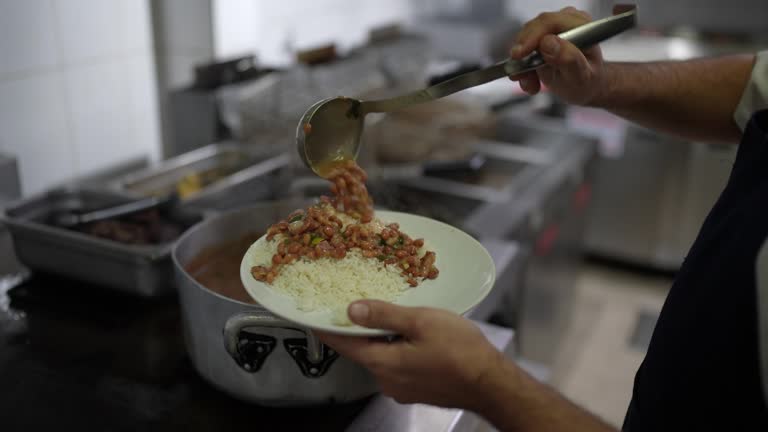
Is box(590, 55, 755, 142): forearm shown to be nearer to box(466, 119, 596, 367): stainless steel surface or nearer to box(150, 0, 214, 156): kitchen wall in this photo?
box(466, 119, 596, 367): stainless steel surface

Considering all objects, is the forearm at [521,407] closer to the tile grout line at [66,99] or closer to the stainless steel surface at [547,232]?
the stainless steel surface at [547,232]

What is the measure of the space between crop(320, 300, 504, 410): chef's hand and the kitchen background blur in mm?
222

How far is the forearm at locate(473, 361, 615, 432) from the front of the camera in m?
0.76

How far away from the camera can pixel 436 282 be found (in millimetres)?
830

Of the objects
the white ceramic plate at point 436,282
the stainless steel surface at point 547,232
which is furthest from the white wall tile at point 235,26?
the white ceramic plate at point 436,282

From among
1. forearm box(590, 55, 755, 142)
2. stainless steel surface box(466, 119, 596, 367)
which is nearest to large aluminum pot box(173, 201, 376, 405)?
forearm box(590, 55, 755, 142)

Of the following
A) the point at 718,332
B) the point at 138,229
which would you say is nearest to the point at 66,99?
the point at 138,229

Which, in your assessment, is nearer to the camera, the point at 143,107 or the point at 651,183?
the point at 143,107

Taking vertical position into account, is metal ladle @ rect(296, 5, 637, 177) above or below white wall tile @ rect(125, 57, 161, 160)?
above

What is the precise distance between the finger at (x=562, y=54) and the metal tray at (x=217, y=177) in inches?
26.9

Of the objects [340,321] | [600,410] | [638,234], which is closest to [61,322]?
[340,321]

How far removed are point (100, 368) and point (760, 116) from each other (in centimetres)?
98

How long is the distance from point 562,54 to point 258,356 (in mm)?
634

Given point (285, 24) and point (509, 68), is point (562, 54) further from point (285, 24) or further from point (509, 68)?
point (285, 24)
